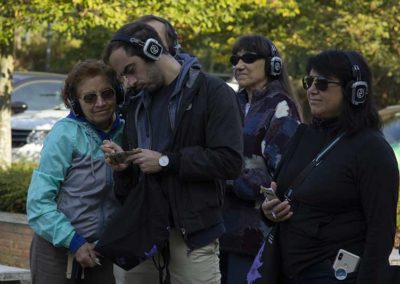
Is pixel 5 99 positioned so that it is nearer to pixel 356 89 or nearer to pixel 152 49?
pixel 152 49

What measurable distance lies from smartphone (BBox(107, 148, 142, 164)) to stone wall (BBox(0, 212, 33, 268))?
4.28 metres

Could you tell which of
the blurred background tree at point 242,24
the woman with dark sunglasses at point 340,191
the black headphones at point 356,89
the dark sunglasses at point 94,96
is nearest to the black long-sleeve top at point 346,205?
the woman with dark sunglasses at point 340,191

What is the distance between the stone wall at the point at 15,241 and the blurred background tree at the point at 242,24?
8.56 feet

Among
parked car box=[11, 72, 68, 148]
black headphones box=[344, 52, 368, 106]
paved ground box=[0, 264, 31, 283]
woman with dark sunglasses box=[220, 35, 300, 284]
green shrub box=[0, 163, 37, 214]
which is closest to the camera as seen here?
black headphones box=[344, 52, 368, 106]

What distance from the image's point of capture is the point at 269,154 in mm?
5418

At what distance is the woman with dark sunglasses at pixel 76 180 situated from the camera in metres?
4.94

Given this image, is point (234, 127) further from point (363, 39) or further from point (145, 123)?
point (363, 39)

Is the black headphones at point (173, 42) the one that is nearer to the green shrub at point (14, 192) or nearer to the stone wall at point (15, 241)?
the stone wall at point (15, 241)

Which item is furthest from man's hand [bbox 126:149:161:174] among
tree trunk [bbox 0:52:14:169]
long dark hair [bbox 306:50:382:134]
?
tree trunk [bbox 0:52:14:169]

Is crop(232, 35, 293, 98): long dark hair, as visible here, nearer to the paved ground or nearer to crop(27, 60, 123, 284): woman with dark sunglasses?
crop(27, 60, 123, 284): woman with dark sunglasses

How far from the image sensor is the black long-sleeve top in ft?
13.5

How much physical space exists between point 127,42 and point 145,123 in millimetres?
431

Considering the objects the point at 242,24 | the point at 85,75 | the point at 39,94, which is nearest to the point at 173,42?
the point at 85,75

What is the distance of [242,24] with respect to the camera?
16.2 m
